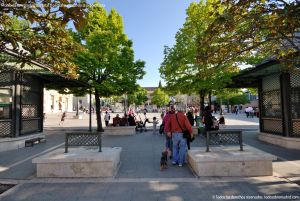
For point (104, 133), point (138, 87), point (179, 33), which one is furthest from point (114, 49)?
point (104, 133)

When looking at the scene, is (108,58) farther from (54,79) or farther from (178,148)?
(178,148)

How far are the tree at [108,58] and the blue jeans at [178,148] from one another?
30.8 ft

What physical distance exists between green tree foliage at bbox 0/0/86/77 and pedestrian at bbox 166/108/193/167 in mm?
3156

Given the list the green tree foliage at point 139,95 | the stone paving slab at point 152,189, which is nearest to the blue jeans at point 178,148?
the stone paving slab at point 152,189

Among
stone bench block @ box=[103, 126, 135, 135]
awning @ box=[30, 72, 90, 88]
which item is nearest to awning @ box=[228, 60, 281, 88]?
stone bench block @ box=[103, 126, 135, 135]

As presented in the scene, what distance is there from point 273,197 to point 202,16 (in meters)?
12.4

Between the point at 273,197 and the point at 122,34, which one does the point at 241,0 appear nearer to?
the point at 273,197

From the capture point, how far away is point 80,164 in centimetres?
631

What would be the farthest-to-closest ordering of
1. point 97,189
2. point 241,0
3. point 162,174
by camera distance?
1. point 162,174
2. point 97,189
3. point 241,0

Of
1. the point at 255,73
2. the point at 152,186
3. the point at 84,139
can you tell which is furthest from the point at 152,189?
the point at 255,73

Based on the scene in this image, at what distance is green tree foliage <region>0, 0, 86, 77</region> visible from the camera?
3.56 meters

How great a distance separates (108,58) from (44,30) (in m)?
11.8

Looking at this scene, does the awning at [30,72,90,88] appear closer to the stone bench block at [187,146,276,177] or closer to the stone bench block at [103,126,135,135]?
the stone bench block at [103,126,135,135]

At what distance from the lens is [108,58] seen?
1625 centimetres
